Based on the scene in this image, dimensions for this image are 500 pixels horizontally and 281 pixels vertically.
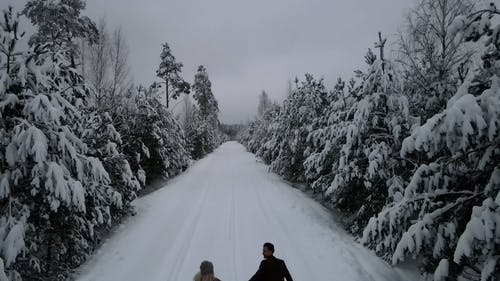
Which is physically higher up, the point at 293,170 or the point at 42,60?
the point at 42,60

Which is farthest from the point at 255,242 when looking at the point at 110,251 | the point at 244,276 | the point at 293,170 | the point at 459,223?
the point at 293,170

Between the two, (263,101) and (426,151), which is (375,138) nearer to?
(426,151)

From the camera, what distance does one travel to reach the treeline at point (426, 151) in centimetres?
→ 475

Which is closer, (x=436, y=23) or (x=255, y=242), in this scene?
(x=255, y=242)

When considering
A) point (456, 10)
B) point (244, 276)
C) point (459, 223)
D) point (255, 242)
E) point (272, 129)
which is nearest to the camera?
point (459, 223)

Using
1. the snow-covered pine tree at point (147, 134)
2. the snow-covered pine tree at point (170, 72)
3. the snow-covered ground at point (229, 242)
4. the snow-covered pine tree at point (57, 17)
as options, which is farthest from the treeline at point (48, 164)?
the snow-covered pine tree at point (170, 72)

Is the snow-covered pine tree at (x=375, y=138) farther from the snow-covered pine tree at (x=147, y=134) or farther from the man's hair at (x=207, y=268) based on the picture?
the snow-covered pine tree at (x=147, y=134)

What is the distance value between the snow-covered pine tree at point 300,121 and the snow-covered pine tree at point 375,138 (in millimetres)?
6530

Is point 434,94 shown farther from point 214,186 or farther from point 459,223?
point 214,186

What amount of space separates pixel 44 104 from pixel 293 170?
52.9 ft

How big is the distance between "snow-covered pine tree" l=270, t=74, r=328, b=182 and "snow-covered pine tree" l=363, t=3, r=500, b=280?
35.8ft

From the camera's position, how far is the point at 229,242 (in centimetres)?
1032

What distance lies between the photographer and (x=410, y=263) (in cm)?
897

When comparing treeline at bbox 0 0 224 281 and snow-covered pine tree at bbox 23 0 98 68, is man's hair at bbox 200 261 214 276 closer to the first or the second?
treeline at bbox 0 0 224 281
